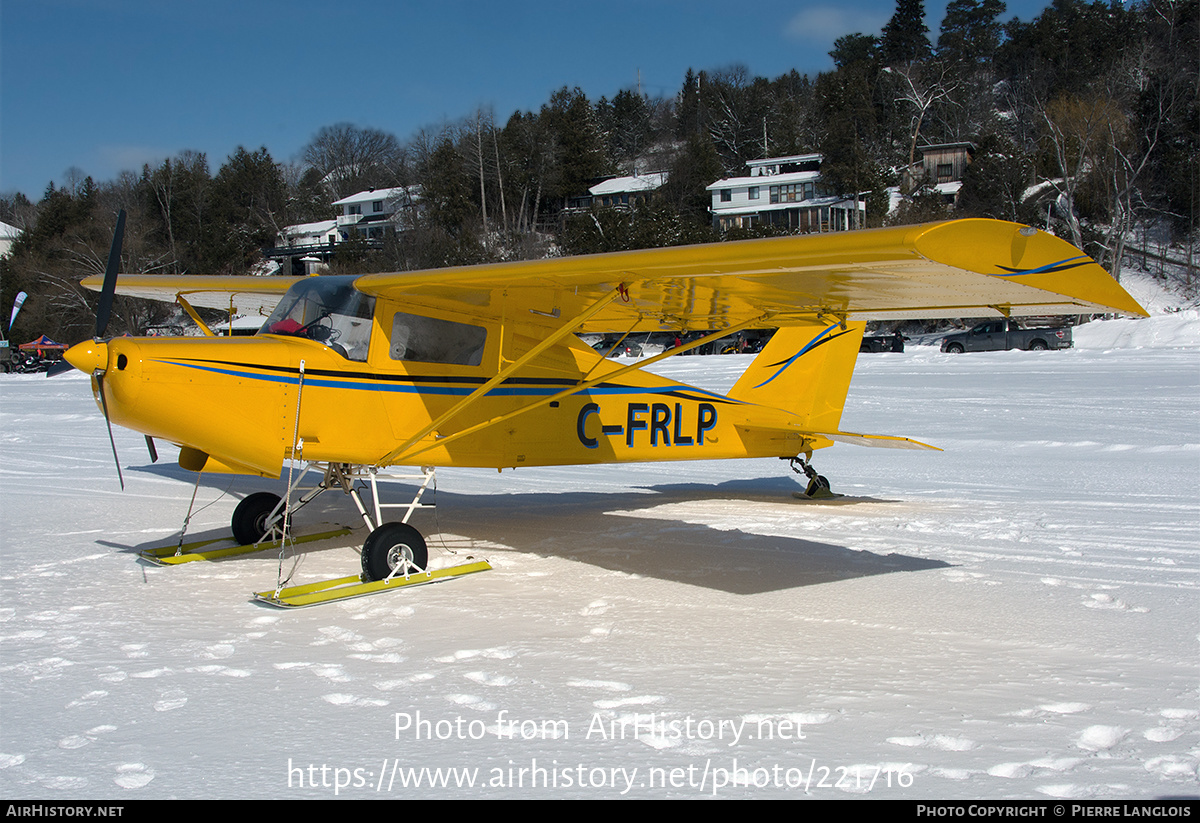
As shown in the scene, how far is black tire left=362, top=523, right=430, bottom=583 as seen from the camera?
5.91 meters

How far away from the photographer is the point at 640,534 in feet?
25.3

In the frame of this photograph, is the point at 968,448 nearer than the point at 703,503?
No

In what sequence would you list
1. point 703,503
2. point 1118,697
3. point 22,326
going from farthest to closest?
1. point 22,326
2. point 703,503
3. point 1118,697

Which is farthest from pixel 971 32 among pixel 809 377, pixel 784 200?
pixel 809 377

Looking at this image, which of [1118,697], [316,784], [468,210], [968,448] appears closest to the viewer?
[316,784]

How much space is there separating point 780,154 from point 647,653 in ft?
259

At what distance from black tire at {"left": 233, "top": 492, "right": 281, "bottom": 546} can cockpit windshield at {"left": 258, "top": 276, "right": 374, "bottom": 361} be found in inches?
65.0

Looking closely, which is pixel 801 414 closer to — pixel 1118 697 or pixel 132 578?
pixel 1118 697

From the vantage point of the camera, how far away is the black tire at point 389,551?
5.91 meters

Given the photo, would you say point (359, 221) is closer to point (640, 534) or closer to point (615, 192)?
point (615, 192)

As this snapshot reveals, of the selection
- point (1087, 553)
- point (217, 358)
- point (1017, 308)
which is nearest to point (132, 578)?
point (217, 358)

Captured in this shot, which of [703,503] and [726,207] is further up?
[726,207]

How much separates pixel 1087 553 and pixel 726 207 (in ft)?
223
